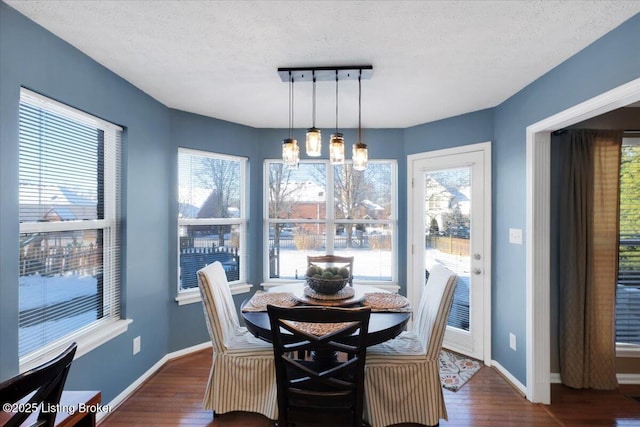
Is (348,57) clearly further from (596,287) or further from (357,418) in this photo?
(596,287)

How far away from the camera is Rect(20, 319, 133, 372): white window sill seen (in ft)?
5.34

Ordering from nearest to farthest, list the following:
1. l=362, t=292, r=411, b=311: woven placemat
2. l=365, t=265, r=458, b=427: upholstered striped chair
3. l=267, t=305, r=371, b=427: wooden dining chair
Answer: l=267, t=305, r=371, b=427: wooden dining chair < l=365, t=265, r=458, b=427: upholstered striped chair < l=362, t=292, r=411, b=311: woven placemat

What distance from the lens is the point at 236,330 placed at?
2.28 m

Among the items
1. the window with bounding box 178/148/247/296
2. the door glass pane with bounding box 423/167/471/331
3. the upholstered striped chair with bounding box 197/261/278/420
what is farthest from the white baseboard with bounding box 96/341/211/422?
the door glass pane with bounding box 423/167/471/331

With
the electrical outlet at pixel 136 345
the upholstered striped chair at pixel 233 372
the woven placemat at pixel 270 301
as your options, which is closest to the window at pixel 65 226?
the electrical outlet at pixel 136 345

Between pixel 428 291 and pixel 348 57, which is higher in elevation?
pixel 348 57

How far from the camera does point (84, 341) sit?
1.91 metres

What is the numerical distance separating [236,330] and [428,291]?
4.88 feet

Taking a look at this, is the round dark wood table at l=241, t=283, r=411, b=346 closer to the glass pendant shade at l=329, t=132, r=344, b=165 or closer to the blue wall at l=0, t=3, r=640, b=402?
the glass pendant shade at l=329, t=132, r=344, b=165

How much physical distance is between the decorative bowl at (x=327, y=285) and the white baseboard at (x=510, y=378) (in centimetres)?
170

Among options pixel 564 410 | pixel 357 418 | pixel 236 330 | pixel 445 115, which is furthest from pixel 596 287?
pixel 236 330

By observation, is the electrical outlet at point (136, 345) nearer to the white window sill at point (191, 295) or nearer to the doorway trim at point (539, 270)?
the white window sill at point (191, 295)

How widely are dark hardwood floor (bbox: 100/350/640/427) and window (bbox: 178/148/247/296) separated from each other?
97 centimetres

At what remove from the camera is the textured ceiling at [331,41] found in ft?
4.79
